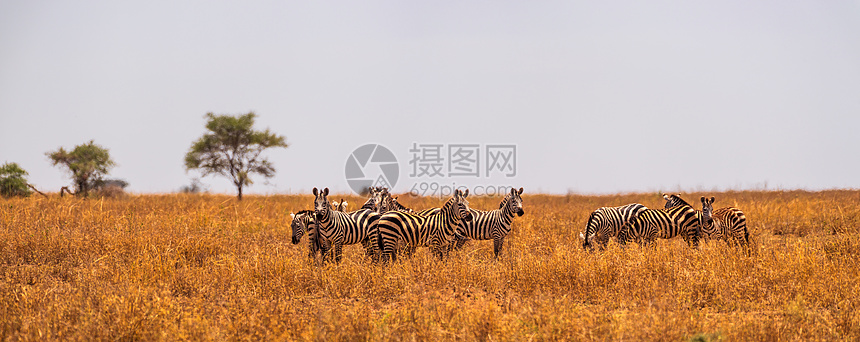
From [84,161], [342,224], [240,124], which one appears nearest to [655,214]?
[342,224]

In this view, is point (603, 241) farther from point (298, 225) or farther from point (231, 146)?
point (231, 146)

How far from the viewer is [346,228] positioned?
382 inches

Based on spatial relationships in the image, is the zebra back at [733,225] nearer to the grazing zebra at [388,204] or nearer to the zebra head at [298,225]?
the grazing zebra at [388,204]

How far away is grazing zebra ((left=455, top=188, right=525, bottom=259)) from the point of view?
11.1m

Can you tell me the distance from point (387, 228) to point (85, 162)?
3937 cm

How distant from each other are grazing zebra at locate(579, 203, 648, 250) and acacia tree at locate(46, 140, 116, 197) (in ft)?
124

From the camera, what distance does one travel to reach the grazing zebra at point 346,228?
31.3 feet

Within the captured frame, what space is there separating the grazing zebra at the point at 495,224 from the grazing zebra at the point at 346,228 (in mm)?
2114

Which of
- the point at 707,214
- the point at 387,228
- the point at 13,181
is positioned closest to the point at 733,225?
the point at 707,214

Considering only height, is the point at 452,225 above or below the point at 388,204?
below

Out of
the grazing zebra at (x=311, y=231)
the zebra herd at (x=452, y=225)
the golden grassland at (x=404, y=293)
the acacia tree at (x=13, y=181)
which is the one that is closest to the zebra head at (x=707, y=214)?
the zebra herd at (x=452, y=225)

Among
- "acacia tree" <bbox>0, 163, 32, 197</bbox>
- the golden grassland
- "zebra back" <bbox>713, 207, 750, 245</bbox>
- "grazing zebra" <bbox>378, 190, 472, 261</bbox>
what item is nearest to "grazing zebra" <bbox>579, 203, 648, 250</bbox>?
the golden grassland

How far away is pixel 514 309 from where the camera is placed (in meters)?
6.52

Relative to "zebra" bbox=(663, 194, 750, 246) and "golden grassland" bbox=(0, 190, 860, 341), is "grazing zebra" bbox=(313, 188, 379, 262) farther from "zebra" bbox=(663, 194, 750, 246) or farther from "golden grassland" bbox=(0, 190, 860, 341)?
"zebra" bbox=(663, 194, 750, 246)
